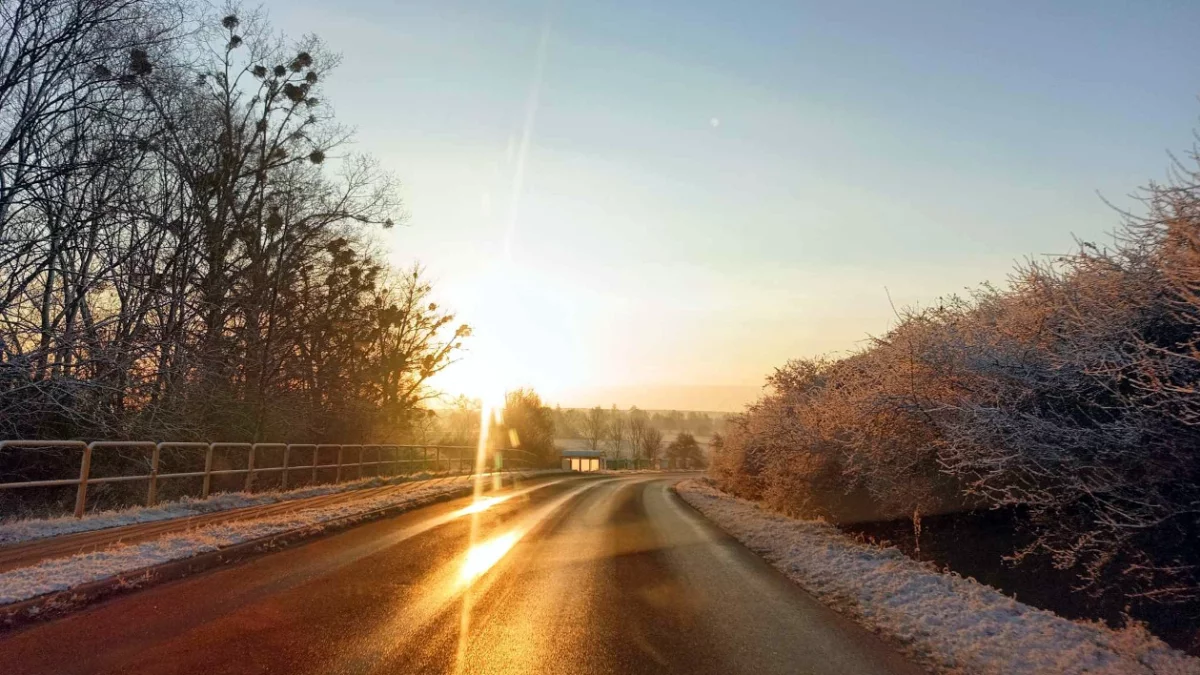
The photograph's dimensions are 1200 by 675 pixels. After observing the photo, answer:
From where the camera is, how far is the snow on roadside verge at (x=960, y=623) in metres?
5.21

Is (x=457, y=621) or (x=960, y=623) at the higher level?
(x=960, y=623)

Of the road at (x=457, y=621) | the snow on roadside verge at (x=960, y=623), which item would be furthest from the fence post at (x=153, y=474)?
the snow on roadside verge at (x=960, y=623)

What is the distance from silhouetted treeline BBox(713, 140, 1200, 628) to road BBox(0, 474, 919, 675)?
7.29 ft

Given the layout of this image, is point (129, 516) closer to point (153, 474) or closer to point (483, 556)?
point (153, 474)

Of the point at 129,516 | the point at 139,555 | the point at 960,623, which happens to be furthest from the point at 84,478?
the point at 960,623

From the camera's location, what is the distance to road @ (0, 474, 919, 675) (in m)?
5.18

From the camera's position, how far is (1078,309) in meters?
6.73

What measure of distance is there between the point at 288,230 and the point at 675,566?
17564mm

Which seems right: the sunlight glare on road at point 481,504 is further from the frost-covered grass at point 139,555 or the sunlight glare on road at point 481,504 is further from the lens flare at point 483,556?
the lens flare at point 483,556

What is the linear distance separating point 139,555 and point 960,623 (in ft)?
27.3

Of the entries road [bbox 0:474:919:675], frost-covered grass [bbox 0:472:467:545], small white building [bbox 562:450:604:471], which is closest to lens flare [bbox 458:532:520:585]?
road [bbox 0:474:919:675]

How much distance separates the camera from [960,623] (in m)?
6.36

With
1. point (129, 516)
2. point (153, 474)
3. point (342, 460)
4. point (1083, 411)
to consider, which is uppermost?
point (1083, 411)

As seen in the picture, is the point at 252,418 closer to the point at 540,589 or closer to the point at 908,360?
the point at 540,589
